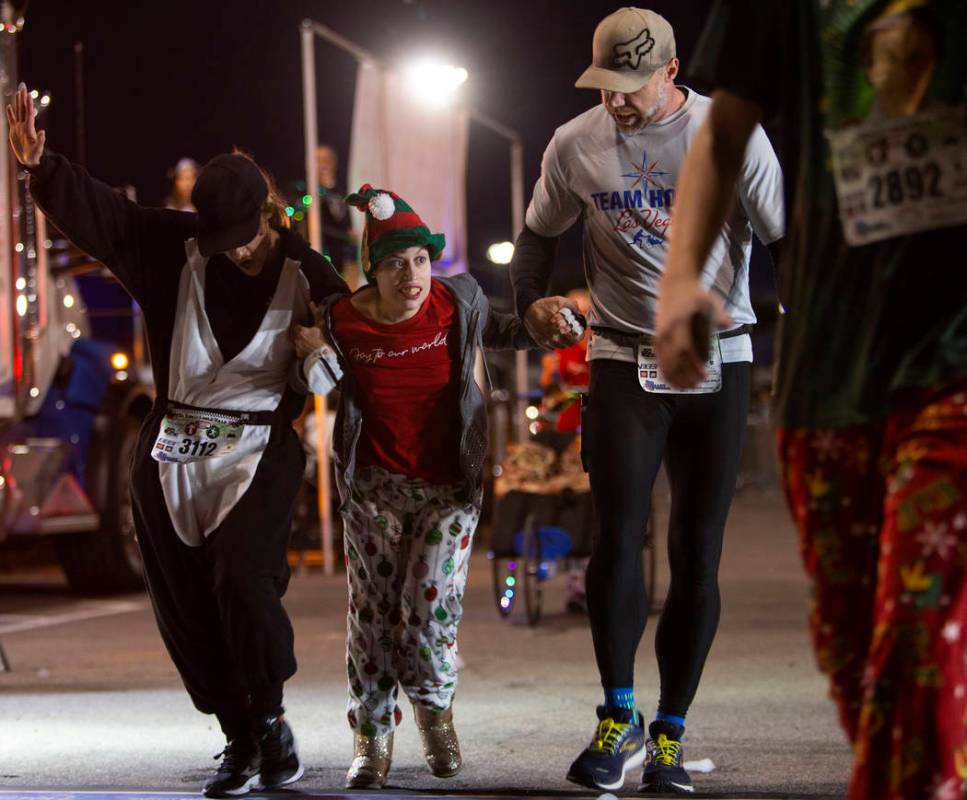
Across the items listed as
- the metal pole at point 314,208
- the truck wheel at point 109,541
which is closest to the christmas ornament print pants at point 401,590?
the truck wheel at point 109,541

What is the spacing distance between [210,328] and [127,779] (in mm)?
1372

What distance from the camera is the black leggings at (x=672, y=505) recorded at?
4.21m

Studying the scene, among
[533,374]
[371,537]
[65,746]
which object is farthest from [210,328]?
[533,374]

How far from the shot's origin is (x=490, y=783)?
14.7 ft

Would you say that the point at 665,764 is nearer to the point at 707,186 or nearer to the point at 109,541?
the point at 707,186

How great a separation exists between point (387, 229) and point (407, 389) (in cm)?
46

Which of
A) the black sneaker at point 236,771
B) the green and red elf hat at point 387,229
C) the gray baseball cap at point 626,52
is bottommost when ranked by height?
the black sneaker at point 236,771

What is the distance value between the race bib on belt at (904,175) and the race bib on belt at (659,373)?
5.32ft

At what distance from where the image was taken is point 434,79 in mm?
13398

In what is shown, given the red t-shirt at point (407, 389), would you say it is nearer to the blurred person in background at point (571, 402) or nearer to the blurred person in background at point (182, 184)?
the blurred person in background at point (571, 402)

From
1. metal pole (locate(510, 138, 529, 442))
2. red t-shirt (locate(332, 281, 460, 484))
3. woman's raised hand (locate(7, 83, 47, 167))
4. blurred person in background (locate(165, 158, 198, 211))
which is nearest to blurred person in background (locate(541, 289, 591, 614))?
blurred person in background (locate(165, 158, 198, 211))

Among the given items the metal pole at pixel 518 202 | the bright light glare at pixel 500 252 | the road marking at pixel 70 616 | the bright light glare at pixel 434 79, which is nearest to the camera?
the road marking at pixel 70 616

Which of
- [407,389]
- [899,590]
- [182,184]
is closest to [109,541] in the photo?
[182,184]

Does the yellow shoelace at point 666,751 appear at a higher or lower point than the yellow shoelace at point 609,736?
lower
